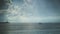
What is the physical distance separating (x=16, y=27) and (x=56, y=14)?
459 millimetres

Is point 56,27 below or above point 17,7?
below

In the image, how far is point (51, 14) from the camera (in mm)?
2957

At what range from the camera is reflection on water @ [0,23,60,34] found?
2.95 m

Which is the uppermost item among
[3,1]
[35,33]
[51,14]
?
[3,1]

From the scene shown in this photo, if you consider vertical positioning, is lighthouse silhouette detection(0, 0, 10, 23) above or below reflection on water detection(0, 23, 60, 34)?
above

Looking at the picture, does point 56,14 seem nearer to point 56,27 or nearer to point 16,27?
point 56,27

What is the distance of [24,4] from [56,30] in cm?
45

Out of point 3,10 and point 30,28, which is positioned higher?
point 3,10

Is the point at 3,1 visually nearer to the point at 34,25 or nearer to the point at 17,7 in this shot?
the point at 17,7

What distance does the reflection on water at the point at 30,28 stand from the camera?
2.95m

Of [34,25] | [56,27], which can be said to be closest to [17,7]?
[34,25]

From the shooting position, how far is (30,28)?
9.70 feet

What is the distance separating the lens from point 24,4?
117 inches

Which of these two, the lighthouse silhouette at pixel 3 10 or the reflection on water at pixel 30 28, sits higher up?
the lighthouse silhouette at pixel 3 10
